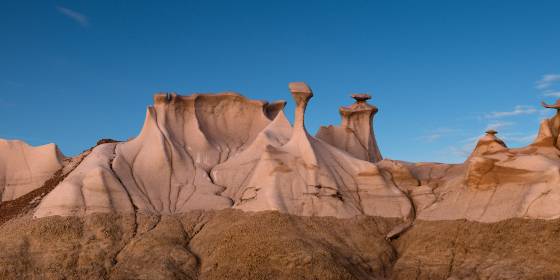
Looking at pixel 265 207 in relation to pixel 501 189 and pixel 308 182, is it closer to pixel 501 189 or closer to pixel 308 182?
pixel 308 182

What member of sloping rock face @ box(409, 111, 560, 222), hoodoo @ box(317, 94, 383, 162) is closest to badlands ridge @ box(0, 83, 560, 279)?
sloping rock face @ box(409, 111, 560, 222)

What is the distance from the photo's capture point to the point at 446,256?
2892 centimetres

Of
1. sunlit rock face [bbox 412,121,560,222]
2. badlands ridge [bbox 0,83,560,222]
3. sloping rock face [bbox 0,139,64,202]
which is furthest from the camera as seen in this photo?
sloping rock face [bbox 0,139,64,202]

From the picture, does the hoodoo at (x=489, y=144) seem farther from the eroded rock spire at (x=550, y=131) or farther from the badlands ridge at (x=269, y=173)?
the eroded rock spire at (x=550, y=131)

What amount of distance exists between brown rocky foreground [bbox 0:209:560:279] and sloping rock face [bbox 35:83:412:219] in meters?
1.29

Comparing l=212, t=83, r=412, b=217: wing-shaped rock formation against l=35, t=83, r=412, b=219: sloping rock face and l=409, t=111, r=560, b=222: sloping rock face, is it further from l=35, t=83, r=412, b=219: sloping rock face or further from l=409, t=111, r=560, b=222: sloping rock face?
l=409, t=111, r=560, b=222: sloping rock face

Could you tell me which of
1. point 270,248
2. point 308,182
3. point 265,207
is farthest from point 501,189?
point 270,248

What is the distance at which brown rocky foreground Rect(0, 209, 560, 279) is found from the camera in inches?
1073

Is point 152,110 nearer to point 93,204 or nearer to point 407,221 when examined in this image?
point 93,204

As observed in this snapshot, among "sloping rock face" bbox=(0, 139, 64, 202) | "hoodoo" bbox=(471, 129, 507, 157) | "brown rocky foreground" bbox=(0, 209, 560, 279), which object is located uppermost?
"hoodoo" bbox=(471, 129, 507, 157)

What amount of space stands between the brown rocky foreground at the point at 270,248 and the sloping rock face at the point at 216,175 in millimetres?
1287

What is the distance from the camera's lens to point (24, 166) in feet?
143

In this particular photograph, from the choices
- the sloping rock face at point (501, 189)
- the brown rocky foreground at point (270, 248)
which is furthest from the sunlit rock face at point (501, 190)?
the brown rocky foreground at point (270, 248)

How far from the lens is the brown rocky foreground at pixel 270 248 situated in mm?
27266
